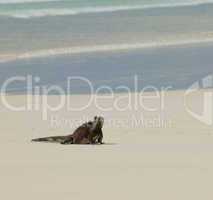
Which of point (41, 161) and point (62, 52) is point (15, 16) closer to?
point (62, 52)

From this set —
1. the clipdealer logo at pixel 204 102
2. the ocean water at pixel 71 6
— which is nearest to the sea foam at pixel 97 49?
the clipdealer logo at pixel 204 102

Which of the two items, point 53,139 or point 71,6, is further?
point 71,6

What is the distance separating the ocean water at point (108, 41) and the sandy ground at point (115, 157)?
11.1 feet

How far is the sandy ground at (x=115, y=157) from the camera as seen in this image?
21.1 ft

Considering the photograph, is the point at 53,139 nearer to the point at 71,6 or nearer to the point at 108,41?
the point at 108,41

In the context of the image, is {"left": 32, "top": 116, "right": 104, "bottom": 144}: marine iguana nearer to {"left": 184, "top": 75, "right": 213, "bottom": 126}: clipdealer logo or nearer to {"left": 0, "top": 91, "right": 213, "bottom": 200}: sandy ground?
{"left": 0, "top": 91, "right": 213, "bottom": 200}: sandy ground

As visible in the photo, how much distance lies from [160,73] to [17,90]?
3.06 metres

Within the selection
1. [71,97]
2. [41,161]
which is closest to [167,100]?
[71,97]

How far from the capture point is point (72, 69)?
57.4 ft

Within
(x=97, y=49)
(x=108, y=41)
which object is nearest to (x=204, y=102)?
(x=97, y=49)

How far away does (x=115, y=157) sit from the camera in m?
8.04

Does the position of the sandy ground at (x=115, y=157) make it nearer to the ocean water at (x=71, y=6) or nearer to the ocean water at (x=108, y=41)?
the ocean water at (x=108, y=41)

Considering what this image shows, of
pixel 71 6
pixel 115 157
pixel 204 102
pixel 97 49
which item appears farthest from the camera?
pixel 71 6

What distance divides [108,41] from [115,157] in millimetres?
15535
